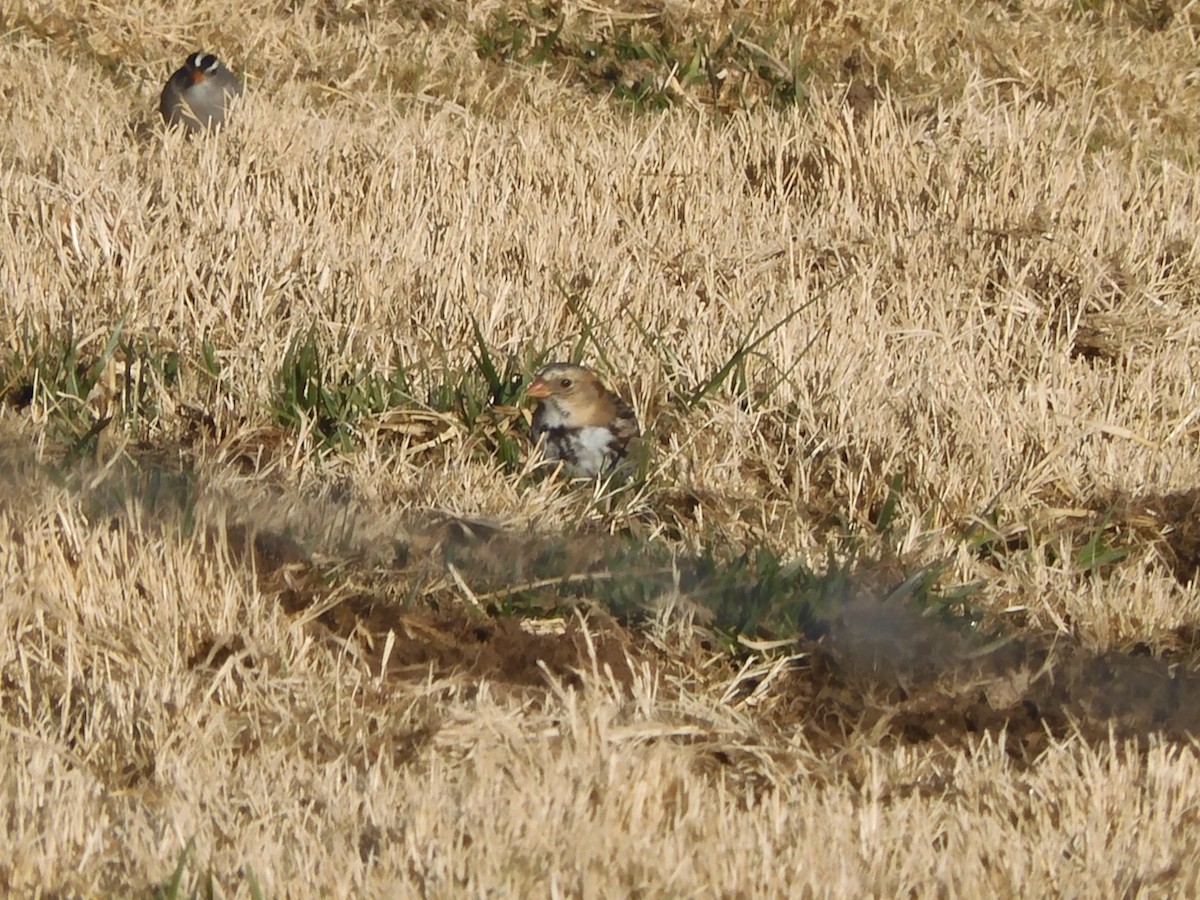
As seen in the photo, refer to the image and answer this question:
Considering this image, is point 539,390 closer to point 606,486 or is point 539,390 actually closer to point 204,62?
point 606,486

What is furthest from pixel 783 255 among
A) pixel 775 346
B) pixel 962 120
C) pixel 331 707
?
pixel 331 707

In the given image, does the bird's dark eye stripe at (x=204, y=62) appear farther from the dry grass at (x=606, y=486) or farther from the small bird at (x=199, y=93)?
the dry grass at (x=606, y=486)

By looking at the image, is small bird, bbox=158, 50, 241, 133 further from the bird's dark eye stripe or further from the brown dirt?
the brown dirt

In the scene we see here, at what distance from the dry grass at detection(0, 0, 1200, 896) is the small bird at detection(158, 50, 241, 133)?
16 centimetres

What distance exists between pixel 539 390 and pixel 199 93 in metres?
3.15

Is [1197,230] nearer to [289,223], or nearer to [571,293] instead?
[571,293]

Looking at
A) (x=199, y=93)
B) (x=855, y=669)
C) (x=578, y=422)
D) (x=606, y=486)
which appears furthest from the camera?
(x=199, y=93)

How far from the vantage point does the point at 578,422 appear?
5.02m

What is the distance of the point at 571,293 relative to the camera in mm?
6012

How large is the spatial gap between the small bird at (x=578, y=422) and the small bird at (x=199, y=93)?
250 cm

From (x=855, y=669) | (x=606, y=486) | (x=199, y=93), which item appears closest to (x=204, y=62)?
(x=199, y=93)

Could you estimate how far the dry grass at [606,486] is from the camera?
319 centimetres

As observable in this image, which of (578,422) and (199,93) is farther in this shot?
(199,93)

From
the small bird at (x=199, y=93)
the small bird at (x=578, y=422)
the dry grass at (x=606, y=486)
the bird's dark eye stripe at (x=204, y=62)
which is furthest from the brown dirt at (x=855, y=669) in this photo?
the bird's dark eye stripe at (x=204, y=62)
